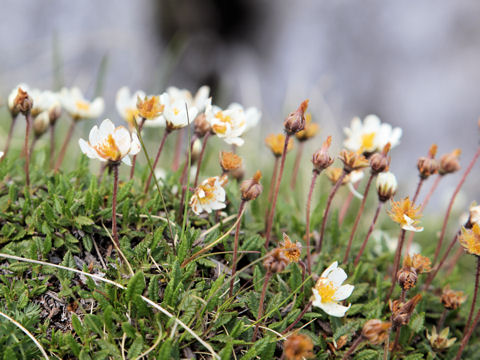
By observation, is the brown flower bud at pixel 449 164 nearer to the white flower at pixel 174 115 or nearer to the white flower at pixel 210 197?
the white flower at pixel 210 197

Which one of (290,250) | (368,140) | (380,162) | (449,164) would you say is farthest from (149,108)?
(449,164)

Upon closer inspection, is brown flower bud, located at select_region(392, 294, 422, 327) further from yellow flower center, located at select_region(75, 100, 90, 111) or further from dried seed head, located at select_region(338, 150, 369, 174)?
yellow flower center, located at select_region(75, 100, 90, 111)

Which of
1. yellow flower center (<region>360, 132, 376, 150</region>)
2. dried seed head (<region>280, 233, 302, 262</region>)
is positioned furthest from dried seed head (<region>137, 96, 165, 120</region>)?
yellow flower center (<region>360, 132, 376, 150</region>)

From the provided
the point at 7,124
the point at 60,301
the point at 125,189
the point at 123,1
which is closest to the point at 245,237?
the point at 125,189

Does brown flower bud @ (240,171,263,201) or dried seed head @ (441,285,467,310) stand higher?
brown flower bud @ (240,171,263,201)

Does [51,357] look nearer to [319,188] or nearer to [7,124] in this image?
[319,188]

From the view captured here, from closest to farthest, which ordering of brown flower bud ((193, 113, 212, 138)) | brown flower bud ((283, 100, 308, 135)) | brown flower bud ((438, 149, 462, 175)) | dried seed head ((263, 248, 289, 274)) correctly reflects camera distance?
1. dried seed head ((263, 248, 289, 274))
2. brown flower bud ((283, 100, 308, 135))
3. brown flower bud ((193, 113, 212, 138))
4. brown flower bud ((438, 149, 462, 175))
